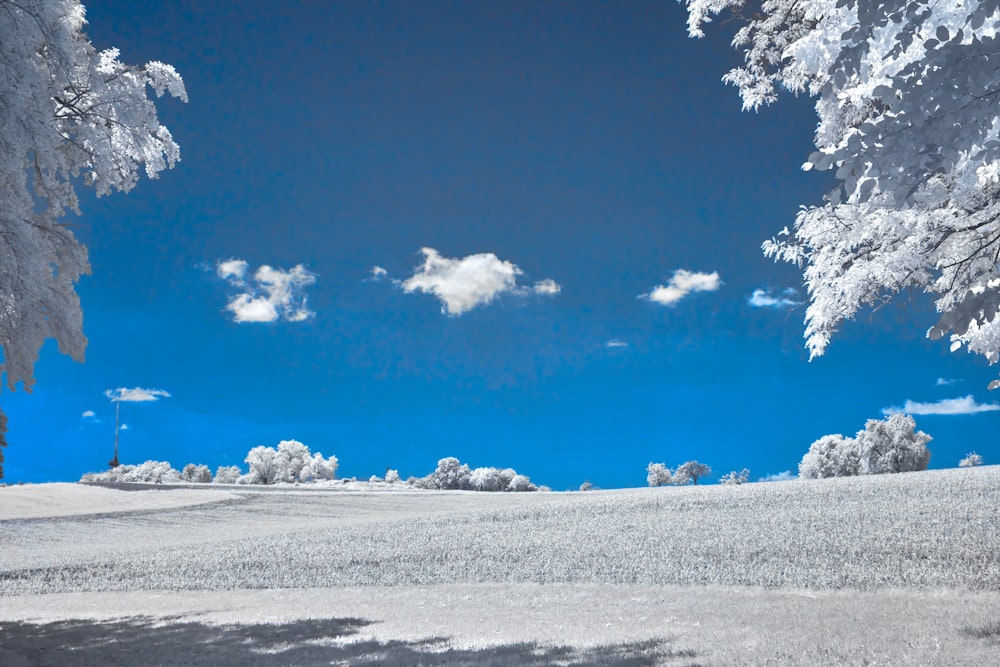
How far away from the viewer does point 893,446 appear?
63.1 metres

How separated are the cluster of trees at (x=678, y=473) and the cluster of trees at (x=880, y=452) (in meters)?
26.5

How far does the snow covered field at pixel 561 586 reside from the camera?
10.3m

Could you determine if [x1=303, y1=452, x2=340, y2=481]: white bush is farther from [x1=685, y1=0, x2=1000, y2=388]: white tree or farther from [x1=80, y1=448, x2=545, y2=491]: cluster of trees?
[x1=685, y1=0, x2=1000, y2=388]: white tree

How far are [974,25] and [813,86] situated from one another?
8596 mm

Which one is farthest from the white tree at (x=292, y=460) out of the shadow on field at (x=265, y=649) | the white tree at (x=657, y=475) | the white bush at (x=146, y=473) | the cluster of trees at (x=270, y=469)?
the shadow on field at (x=265, y=649)

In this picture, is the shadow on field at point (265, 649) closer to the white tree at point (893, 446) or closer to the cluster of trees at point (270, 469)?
the white tree at point (893, 446)

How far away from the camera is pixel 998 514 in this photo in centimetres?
2019

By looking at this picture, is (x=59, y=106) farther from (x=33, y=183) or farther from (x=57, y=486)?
(x=57, y=486)

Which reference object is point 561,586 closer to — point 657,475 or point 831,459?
point 831,459

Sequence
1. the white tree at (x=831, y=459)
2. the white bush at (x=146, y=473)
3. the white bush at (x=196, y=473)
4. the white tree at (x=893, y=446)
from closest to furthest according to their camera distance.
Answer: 1. the white tree at (x=893, y=446)
2. the white tree at (x=831, y=459)
3. the white bush at (x=146, y=473)
4. the white bush at (x=196, y=473)

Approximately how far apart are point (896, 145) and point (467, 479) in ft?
290

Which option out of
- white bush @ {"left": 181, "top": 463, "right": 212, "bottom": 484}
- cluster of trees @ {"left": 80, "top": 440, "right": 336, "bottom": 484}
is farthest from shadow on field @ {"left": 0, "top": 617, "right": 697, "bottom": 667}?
white bush @ {"left": 181, "top": 463, "right": 212, "bottom": 484}

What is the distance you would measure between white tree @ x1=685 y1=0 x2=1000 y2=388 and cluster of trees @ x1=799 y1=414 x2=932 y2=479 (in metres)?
56.4

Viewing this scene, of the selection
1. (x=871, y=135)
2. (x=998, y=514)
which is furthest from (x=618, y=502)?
(x=871, y=135)
